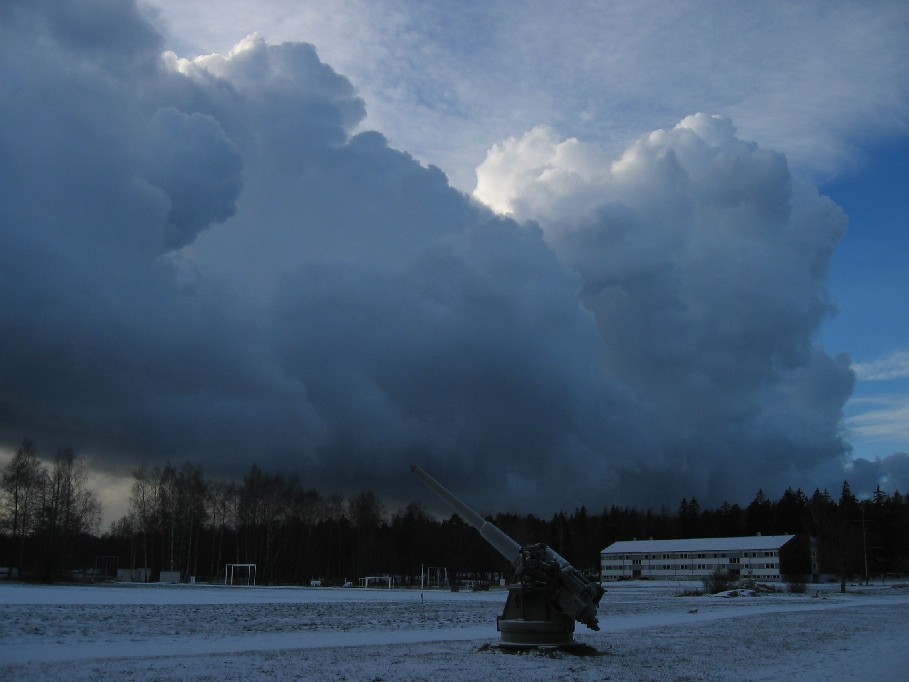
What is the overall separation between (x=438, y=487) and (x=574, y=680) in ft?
43.0

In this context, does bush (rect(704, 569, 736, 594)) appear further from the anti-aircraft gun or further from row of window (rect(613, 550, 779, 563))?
the anti-aircraft gun

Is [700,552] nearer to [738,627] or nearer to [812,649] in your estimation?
[738,627]

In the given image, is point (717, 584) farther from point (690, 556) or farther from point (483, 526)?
point (483, 526)

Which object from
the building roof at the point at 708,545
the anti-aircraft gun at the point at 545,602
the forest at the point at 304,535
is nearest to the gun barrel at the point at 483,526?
the anti-aircraft gun at the point at 545,602

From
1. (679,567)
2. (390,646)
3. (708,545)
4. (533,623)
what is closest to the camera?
(533,623)

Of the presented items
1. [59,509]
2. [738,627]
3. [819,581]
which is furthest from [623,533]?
[738,627]

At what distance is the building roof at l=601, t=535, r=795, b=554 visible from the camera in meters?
127

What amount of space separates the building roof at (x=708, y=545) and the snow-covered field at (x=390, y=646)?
8930 centimetres

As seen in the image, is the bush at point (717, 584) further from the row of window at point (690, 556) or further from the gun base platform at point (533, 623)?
the gun base platform at point (533, 623)

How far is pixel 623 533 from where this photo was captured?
17875 cm

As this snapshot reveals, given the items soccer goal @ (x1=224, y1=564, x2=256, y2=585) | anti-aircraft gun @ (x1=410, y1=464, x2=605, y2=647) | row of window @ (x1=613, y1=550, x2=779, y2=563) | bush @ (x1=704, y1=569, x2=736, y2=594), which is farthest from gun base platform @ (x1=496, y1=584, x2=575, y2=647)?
row of window @ (x1=613, y1=550, x2=779, y2=563)

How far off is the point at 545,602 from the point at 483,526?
17.4 feet

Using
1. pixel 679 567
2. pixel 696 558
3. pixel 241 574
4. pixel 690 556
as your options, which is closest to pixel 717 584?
pixel 696 558

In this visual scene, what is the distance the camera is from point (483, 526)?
28.8 metres
